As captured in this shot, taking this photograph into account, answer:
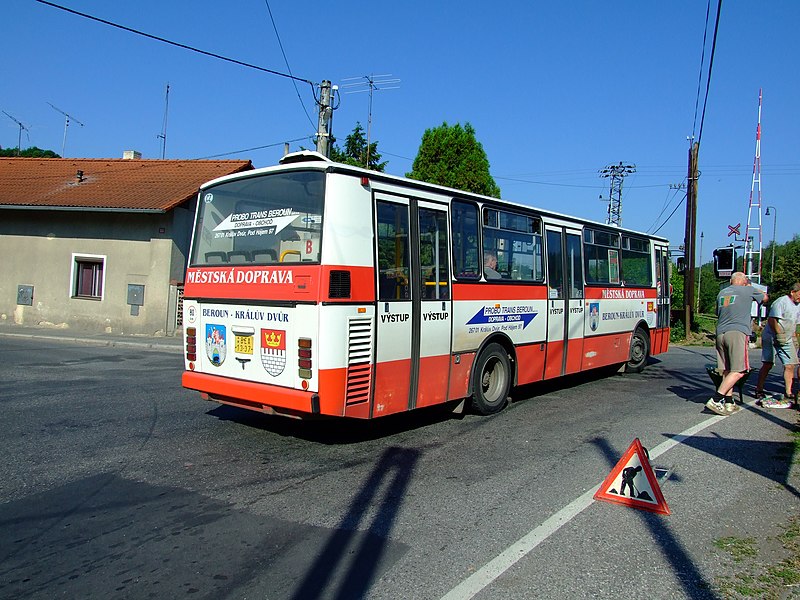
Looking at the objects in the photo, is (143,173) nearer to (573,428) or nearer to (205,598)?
(573,428)

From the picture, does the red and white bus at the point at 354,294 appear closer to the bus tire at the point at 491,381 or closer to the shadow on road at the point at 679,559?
the bus tire at the point at 491,381

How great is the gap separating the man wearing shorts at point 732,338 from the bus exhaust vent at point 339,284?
578 cm

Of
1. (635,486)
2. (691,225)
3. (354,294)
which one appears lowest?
(635,486)

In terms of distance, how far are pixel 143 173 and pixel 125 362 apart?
40.5ft

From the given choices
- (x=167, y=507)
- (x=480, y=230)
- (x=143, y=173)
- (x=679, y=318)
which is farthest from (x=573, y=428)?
(x=143, y=173)

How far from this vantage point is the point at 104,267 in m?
20.2

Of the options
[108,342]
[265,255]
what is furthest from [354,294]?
[108,342]

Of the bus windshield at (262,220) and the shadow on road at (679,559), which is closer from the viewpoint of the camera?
A: the shadow on road at (679,559)

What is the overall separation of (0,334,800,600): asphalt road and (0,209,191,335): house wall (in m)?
10.9

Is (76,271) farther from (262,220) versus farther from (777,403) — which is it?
(777,403)

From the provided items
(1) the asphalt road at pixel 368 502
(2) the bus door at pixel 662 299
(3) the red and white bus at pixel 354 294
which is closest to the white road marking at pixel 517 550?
(1) the asphalt road at pixel 368 502

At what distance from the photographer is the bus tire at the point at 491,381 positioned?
826cm

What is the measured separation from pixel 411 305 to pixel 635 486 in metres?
2.98

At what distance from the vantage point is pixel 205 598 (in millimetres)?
3537
